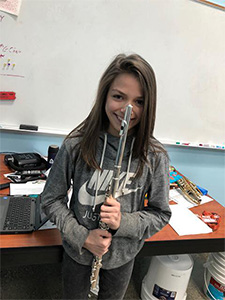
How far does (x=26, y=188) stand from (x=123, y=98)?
75cm

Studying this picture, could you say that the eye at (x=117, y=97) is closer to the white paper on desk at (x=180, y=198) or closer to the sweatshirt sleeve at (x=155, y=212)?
the sweatshirt sleeve at (x=155, y=212)

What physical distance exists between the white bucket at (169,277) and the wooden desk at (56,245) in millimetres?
225

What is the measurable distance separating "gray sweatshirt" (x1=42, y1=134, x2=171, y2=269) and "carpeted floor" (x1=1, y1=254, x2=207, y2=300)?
75 centimetres

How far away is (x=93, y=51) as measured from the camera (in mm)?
1469

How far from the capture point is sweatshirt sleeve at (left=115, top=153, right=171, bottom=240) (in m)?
0.75

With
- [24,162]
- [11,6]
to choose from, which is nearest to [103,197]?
[24,162]

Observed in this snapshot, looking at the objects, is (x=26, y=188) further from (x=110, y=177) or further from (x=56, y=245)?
(x=110, y=177)

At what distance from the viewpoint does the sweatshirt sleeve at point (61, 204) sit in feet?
2.39

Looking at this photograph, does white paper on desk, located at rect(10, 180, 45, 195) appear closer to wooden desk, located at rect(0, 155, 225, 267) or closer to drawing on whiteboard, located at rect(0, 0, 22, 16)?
wooden desk, located at rect(0, 155, 225, 267)

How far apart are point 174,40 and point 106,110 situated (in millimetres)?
1100

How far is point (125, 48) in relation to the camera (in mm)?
1495

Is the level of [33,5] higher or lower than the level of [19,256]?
higher

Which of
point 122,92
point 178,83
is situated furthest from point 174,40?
point 122,92

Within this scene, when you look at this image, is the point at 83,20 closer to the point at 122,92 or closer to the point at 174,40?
the point at 174,40
